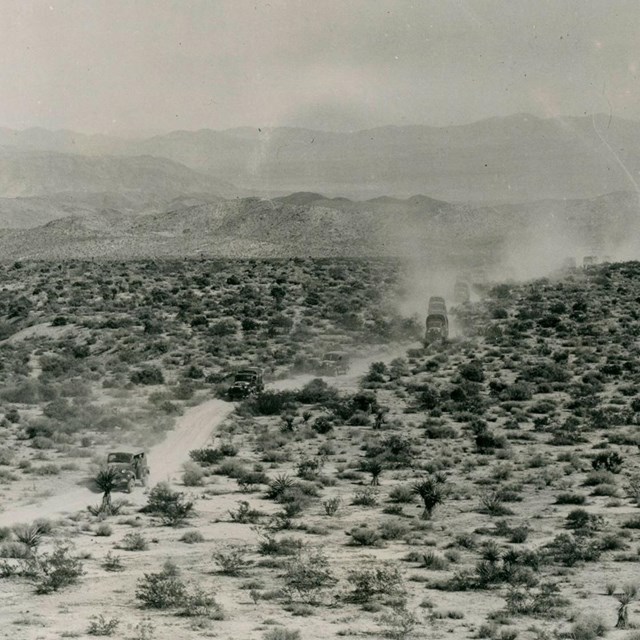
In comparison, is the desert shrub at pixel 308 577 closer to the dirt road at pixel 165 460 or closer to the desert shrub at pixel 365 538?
the desert shrub at pixel 365 538

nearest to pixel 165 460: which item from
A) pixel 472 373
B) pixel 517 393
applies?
pixel 517 393

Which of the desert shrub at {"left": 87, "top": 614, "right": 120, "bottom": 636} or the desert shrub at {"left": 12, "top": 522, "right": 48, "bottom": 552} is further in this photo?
the desert shrub at {"left": 12, "top": 522, "right": 48, "bottom": 552}

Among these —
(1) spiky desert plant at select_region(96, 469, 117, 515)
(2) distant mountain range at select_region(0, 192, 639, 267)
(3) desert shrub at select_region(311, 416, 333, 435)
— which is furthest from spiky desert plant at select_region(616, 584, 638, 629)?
(2) distant mountain range at select_region(0, 192, 639, 267)

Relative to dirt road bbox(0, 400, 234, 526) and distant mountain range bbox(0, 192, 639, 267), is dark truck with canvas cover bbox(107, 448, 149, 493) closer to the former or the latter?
dirt road bbox(0, 400, 234, 526)

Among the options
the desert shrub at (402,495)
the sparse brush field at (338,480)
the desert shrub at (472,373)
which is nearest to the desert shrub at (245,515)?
the sparse brush field at (338,480)

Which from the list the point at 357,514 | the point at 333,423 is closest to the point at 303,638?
the point at 357,514
